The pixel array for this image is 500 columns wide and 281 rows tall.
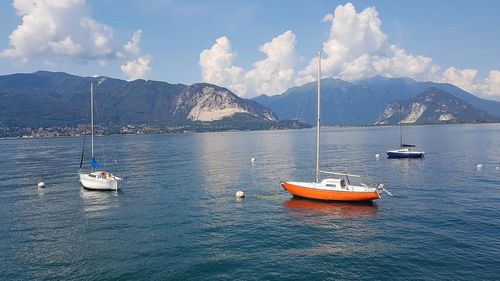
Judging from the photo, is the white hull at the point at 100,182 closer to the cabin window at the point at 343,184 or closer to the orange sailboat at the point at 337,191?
the orange sailboat at the point at 337,191

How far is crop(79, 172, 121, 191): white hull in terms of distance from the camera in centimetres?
7550

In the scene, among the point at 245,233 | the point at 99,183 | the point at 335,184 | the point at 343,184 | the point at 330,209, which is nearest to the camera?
the point at 245,233

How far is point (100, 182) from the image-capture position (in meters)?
75.8

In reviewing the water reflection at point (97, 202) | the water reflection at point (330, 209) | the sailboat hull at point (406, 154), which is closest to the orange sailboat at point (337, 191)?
the water reflection at point (330, 209)

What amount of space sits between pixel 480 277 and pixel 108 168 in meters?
108

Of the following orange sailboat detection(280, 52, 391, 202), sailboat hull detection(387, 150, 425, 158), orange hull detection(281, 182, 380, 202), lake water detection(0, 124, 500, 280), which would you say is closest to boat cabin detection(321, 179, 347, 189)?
→ orange sailboat detection(280, 52, 391, 202)

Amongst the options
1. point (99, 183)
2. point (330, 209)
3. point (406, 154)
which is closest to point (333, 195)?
point (330, 209)

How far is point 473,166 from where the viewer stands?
336 ft

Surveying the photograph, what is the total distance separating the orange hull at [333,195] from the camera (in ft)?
195

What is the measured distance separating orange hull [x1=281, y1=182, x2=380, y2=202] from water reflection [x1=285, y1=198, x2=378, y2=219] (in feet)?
3.31

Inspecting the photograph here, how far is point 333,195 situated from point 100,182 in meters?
48.2

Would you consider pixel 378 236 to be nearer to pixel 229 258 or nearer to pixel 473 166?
pixel 229 258

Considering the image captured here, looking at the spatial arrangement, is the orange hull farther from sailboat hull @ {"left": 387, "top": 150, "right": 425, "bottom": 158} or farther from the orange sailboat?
sailboat hull @ {"left": 387, "top": 150, "right": 425, "bottom": 158}

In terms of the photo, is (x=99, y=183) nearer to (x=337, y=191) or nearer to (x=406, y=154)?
(x=337, y=191)
